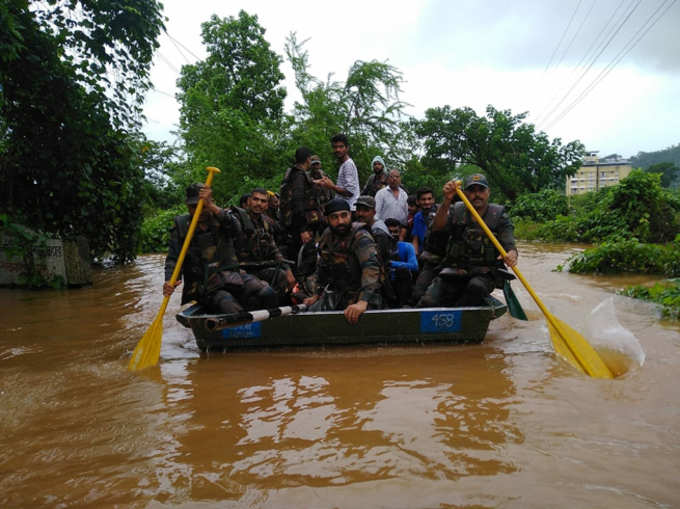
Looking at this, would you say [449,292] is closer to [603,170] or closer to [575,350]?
[575,350]

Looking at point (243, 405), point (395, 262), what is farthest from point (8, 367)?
point (395, 262)

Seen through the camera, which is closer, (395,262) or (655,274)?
(395,262)

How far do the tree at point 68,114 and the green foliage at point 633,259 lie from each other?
871 cm

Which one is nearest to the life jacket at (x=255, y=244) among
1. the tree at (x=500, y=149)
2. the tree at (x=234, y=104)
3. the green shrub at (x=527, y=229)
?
the tree at (x=234, y=104)

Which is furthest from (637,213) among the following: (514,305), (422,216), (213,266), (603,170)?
(603,170)

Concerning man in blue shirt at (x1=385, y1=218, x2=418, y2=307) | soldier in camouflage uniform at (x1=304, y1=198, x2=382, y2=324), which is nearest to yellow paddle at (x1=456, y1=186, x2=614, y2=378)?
soldier in camouflage uniform at (x1=304, y1=198, x2=382, y2=324)

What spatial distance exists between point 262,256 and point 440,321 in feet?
7.66

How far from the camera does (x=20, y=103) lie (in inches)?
314

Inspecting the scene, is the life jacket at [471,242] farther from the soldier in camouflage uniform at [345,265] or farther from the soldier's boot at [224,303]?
the soldier's boot at [224,303]

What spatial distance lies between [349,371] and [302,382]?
459 mm

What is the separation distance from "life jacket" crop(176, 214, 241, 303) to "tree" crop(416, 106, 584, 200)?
85.1 feet

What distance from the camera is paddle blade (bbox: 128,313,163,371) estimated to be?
15.7ft

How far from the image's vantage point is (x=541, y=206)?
25406mm

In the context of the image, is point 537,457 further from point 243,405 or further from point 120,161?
point 120,161
